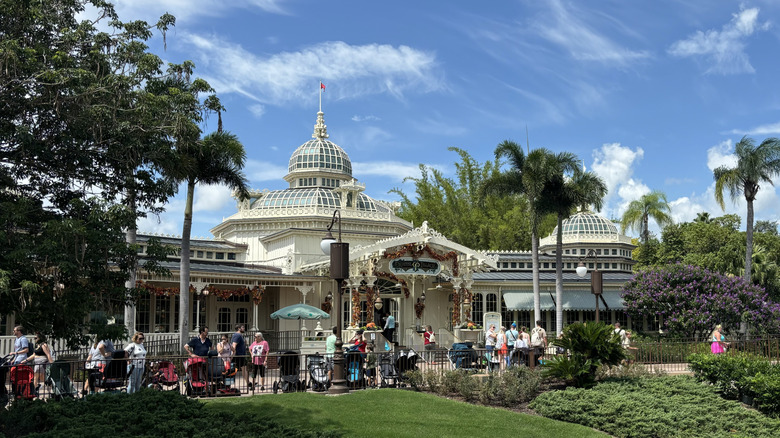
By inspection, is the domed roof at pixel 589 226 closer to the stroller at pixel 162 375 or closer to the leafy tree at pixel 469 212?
the leafy tree at pixel 469 212

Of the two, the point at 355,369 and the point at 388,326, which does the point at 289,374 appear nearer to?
the point at 355,369

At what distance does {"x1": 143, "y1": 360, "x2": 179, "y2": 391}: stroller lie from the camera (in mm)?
16156

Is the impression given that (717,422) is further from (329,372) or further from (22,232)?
(22,232)

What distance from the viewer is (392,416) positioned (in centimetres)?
1402

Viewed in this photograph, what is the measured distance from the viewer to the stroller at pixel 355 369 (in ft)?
57.1

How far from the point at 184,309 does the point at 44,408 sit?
12397 millimetres

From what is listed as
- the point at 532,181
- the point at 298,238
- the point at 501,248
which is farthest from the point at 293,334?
the point at 501,248

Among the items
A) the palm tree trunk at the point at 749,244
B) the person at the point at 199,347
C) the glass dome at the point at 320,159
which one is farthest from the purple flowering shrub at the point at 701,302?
the person at the point at 199,347

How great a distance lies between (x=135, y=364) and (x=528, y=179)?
817 inches

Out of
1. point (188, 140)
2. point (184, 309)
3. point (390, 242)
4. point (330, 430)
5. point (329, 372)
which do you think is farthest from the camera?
point (390, 242)

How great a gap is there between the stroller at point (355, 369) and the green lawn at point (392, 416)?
1.49 meters

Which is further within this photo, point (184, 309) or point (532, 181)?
point (532, 181)

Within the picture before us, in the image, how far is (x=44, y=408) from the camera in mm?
11914

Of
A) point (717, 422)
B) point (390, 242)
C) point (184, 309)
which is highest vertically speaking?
point (390, 242)
